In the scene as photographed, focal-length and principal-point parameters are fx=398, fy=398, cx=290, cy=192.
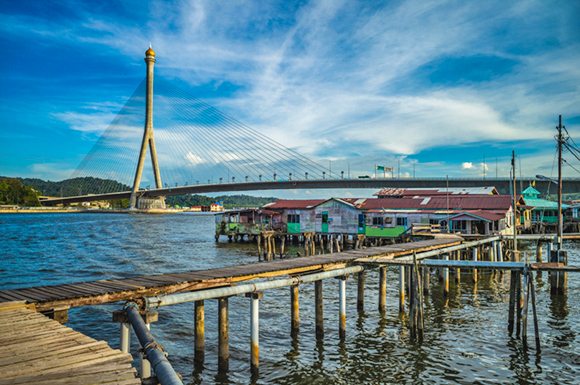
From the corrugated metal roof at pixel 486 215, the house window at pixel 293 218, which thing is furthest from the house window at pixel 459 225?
the house window at pixel 293 218

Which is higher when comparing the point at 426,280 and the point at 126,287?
the point at 126,287

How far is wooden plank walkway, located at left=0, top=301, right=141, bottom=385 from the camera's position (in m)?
4.54

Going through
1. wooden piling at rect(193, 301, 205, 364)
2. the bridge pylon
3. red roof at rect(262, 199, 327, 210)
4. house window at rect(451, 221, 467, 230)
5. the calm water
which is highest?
the bridge pylon

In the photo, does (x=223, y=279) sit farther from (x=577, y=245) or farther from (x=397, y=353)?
(x=577, y=245)

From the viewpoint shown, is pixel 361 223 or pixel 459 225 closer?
pixel 459 225

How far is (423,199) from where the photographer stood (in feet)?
136

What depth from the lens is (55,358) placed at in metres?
5.23

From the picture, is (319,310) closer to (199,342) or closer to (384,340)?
(384,340)

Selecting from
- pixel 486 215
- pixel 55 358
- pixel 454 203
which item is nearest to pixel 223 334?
pixel 55 358

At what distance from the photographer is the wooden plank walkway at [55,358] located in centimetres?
A: 454

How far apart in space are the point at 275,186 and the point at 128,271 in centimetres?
4422

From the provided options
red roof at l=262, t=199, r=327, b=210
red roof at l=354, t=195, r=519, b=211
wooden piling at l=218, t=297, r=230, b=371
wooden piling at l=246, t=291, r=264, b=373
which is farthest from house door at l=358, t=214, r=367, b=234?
wooden piling at l=246, t=291, r=264, b=373

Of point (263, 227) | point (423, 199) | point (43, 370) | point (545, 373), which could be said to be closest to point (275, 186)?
point (263, 227)

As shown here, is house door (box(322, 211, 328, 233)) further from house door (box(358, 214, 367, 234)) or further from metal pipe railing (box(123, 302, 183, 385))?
metal pipe railing (box(123, 302, 183, 385))
